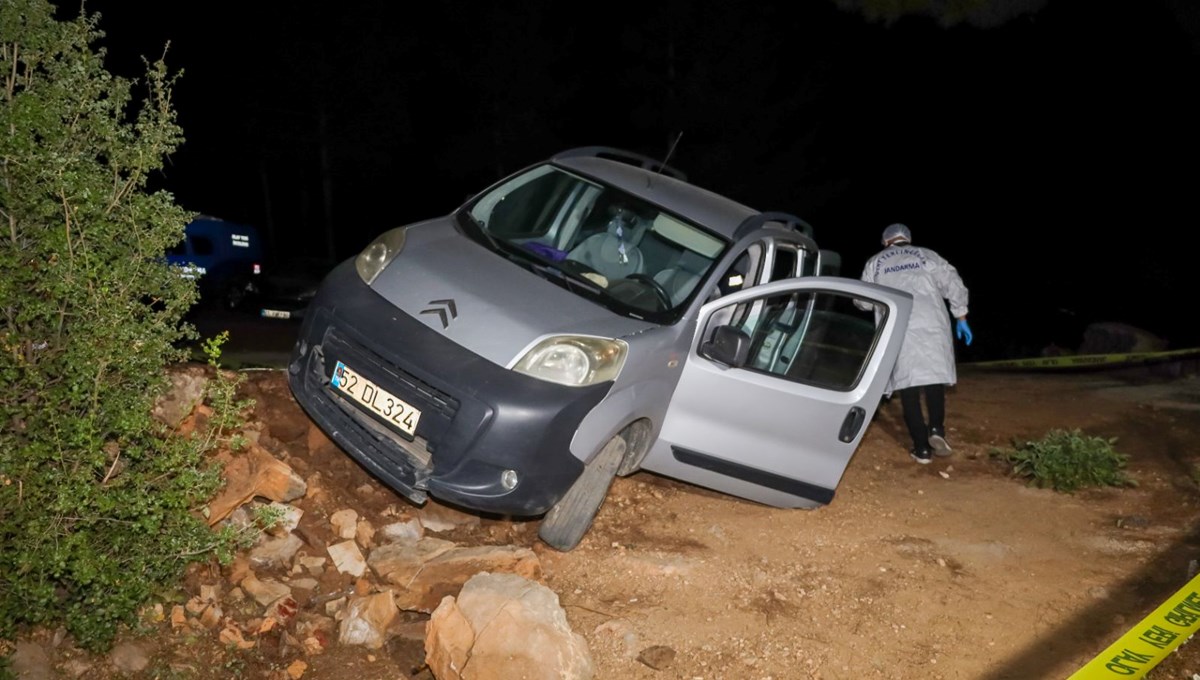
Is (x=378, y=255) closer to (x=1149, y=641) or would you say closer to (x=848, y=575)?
(x=848, y=575)

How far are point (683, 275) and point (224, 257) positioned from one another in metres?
13.5

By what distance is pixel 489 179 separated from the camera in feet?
119

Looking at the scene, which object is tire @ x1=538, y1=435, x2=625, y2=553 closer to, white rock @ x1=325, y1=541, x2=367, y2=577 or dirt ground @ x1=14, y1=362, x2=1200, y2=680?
dirt ground @ x1=14, y1=362, x2=1200, y2=680

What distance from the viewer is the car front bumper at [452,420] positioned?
469 cm

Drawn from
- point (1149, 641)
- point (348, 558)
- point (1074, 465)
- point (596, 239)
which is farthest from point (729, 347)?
point (1074, 465)

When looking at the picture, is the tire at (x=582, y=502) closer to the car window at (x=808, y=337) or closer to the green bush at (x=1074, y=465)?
the car window at (x=808, y=337)

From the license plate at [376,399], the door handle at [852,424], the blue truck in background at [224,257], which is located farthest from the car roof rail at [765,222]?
the blue truck in background at [224,257]

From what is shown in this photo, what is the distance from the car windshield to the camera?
18.6 feet

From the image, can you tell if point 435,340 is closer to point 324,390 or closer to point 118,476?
point 324,390

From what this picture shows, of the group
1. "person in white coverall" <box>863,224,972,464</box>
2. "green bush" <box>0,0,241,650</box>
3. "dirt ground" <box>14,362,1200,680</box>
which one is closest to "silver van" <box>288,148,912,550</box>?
"dirt ground" <box>14,362,1200,680</box>

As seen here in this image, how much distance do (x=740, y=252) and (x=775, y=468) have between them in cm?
115

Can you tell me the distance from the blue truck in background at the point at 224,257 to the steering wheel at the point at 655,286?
12.5 metres

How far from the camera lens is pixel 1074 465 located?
271 inches

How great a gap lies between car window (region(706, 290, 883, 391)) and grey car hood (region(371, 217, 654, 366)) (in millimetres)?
776
